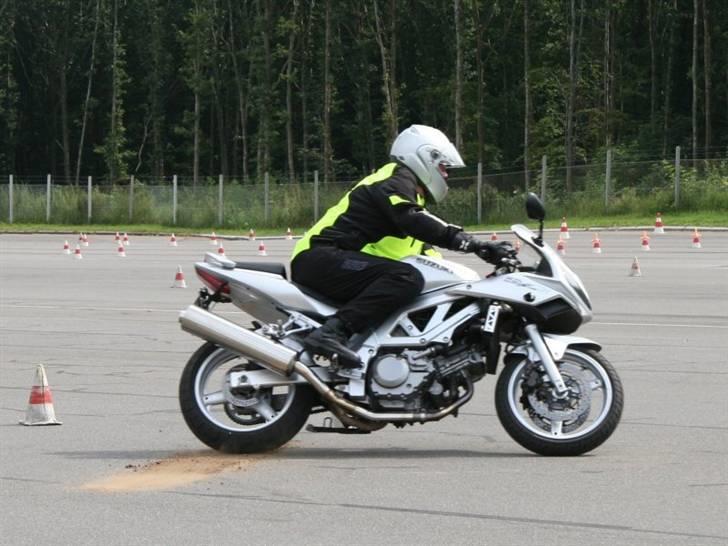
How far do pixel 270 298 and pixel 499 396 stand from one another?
140 cm

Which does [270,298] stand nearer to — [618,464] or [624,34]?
[618,464]

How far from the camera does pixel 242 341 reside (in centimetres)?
821

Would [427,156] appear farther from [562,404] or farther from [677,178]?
[677,178]

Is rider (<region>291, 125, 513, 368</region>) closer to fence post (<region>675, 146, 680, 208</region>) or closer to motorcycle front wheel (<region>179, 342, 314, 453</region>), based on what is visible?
motorcycle front wheel (<region>179, 342, 314, 453</region>)

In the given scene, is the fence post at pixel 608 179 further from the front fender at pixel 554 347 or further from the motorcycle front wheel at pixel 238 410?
the motorcycle front wheel at pixel 238 410

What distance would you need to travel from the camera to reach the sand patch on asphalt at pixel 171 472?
745cm

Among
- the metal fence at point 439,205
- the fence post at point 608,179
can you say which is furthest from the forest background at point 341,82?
the fence post at point 608,179

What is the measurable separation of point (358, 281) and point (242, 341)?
73 centimetres

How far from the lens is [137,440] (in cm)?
900

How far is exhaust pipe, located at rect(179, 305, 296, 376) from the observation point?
8.15 metres

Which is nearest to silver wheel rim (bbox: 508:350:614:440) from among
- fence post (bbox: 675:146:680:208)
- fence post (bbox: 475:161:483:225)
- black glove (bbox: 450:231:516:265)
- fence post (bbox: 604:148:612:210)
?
black glove (bbox: 450:231:516:265)

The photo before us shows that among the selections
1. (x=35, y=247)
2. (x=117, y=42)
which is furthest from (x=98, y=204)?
(x=117, y=42)

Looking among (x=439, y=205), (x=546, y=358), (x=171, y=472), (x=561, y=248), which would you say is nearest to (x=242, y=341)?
(x=171, y=472)

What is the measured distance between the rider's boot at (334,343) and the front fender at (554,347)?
88cm
